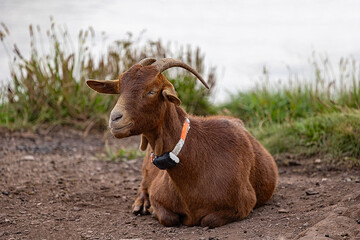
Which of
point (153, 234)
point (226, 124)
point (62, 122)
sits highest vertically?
point (226, 124)

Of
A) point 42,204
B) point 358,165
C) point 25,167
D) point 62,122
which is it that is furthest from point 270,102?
point 42,204

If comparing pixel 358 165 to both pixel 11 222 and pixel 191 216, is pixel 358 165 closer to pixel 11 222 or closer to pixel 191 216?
pixel 191 216

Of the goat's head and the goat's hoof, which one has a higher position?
the goat's head

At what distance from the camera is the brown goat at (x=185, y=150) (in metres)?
3.86

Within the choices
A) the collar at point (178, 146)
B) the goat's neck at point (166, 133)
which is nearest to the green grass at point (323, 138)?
the collar at point (178, 146)

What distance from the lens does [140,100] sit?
12.6 feet

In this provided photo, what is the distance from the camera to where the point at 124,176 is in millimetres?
7352

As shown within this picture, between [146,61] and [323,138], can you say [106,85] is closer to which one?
[146,61]

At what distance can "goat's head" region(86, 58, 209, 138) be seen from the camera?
148 inches

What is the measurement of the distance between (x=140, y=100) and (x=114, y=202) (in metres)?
2.29

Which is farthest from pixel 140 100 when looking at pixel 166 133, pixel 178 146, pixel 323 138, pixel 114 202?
pixel 323 138

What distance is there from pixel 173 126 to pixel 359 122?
4242 mm

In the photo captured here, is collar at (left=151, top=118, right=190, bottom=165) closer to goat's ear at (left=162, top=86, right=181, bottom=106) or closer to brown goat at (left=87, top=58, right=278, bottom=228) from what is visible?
brown goat at (left=87, top=58, right=278, bottom=228)

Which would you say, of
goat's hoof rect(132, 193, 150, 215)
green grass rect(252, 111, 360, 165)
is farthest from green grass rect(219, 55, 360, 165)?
goat's hoof rect(132, 193, 150, 215)
